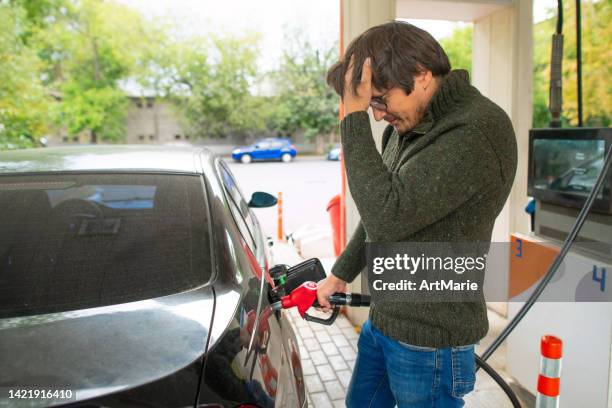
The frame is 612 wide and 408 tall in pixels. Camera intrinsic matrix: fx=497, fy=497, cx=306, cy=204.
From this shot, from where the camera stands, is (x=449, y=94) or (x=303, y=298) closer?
(x=449, y=94)

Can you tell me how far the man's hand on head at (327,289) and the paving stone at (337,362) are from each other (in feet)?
6.53

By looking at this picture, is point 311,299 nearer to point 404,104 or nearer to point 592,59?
point 404,104

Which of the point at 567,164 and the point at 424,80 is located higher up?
the point at 424,80

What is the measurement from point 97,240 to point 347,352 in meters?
2.43

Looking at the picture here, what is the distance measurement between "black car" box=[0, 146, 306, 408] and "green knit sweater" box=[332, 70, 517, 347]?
47 cm

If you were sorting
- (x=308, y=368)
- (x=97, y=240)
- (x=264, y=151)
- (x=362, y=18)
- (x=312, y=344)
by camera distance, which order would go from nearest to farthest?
(x=97, y=240), (x=308, y=368), (x=362, y=18), (x=312, y=344), (x=264, y=151)

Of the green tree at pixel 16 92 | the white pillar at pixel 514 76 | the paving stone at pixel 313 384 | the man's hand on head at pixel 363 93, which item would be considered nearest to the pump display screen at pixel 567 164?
the white pillar at pixel 514 76

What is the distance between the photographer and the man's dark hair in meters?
1.26

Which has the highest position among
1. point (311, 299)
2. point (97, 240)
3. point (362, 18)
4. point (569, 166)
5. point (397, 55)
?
point (362, 18)

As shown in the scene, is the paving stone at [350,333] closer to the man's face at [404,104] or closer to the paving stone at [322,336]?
the paving stone at [322,336]

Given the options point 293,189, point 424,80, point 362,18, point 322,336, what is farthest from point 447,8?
point 293,189

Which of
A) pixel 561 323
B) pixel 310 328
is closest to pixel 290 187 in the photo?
pixel 310 328

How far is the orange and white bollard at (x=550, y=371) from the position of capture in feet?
4.70

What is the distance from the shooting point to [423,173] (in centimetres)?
119
